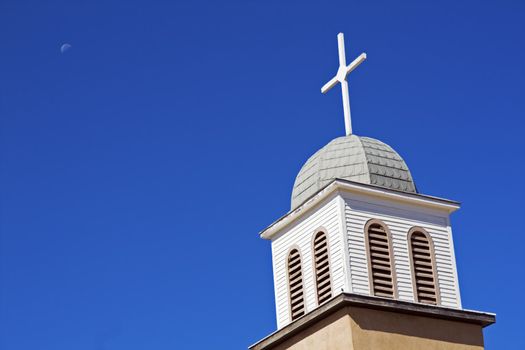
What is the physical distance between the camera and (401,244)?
3275 cm

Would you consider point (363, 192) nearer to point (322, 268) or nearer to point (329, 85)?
point (322, 268)

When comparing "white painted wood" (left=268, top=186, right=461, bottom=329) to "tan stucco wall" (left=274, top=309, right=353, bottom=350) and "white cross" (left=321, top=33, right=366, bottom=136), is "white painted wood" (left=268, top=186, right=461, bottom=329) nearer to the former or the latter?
"tan stucco wall" (left=274, top=309, right=353, bottom=350)

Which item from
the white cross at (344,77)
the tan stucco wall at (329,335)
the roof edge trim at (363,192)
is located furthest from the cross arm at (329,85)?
the tan stucco wall at (329,335)

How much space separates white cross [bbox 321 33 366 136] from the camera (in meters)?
35.6

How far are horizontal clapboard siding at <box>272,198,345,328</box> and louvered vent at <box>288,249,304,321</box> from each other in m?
Answer: 0.17

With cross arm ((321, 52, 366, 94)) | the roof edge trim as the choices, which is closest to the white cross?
cross arm ((321, 52, 366, 94))

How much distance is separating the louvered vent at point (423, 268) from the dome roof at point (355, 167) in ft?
5.10

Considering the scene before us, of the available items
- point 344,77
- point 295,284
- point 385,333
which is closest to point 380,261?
point 385,333

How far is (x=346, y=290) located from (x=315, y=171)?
14.6 ft

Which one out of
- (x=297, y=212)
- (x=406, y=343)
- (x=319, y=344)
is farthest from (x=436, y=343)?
(x=297, y=212)

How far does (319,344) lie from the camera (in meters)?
31.4

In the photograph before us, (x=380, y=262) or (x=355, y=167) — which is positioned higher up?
(x=355, y=167)

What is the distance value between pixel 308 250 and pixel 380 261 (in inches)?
86.5

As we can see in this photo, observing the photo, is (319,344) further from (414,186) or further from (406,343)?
(414,186)
